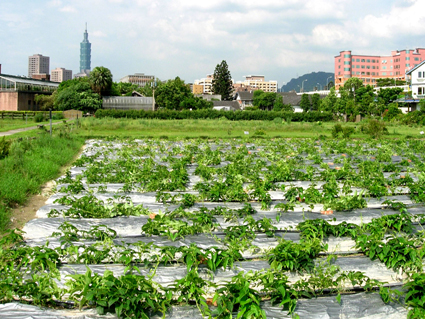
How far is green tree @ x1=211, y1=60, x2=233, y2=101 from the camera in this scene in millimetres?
93812

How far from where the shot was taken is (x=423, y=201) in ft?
26.2

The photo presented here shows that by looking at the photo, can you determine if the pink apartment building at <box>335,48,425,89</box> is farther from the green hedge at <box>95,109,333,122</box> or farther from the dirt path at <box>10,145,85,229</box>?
the dirt path at <box>10,145,85,229</box>

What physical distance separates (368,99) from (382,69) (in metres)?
78.5

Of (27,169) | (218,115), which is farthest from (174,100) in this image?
(27,169)

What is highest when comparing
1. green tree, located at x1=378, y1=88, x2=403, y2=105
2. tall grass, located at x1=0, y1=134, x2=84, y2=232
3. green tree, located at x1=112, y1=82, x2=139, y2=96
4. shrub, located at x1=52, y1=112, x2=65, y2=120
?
green tree, located at x1=112, y1=82, x2=139, y2=96

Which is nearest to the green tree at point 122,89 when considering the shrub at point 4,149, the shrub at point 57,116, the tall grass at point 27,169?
the shrub at point 57,116

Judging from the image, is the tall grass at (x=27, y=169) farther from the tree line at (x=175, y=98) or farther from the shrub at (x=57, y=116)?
the tree line at (x=175, y=98)

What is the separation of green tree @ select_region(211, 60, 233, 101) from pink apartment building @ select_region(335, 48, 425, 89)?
142 feet

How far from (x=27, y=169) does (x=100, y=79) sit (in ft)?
180

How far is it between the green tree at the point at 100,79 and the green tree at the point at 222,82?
35.6 meters

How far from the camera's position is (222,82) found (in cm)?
9538

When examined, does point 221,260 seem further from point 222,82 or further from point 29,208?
point 222,82

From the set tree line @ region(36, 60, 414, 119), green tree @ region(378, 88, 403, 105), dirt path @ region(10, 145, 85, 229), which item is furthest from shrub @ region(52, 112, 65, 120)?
green tree @ region(378, 88, 403, 105)

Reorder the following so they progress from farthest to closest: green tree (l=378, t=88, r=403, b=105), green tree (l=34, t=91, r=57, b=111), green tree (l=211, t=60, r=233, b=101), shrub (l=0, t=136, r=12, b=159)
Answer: green tree (l=211, t=60, r=233, b=101) < green tree (l=34, t=91, r=57, b=111) < green tree (l=378, t=88, r=403, b=105) < shrub (l=0, t=136, r=12, b=159)
